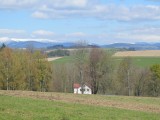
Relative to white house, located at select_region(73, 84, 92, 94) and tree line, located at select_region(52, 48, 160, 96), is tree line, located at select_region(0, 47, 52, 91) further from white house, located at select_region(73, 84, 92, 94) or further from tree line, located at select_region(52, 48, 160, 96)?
white house, located at select_region(73, 84, 92, 94)

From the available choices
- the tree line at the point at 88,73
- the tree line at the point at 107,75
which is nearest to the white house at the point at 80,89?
the tree line at the point at 107,75

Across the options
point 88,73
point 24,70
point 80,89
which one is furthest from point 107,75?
point 24,70

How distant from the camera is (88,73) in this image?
78000mm

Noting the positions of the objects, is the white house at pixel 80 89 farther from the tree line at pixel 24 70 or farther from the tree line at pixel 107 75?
the tree line at pixel 24 70

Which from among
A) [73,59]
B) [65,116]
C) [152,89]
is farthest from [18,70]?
[65,116]

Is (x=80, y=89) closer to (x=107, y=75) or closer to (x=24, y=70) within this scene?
(x=107, y=75)

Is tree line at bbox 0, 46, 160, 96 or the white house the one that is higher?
tree line at bbox 0, 46, 160, 96

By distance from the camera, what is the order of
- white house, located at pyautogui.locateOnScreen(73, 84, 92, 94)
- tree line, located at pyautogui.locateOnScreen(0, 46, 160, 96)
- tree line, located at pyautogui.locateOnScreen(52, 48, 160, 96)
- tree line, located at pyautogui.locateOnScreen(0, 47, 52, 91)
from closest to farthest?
tree line, located at pyautogui.locateOnScreen(0, 46, 160, 96) < tree line, located at pyautogui.locateOnScreen(0, 47, 52, 91) < tree line, located at pyautogui.locateOnScreen(52, 48, 160, 96) < white house, located at pyautogui.locateOnScreen(73, 84, 92, 94)

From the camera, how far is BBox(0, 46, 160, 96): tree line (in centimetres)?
7719

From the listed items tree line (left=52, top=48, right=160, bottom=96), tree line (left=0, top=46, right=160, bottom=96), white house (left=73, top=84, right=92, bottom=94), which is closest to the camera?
tree line (left=0, top=46, right=160, bottom=96)

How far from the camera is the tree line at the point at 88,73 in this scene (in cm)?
7719

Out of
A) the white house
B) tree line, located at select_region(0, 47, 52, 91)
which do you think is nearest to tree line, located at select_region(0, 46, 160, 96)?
tree line, located at select_region(0, 47, 52, 91)

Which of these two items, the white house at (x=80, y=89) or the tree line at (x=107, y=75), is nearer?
the tree line at (x=107, y=75)

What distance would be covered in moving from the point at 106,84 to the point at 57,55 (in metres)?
96.5
